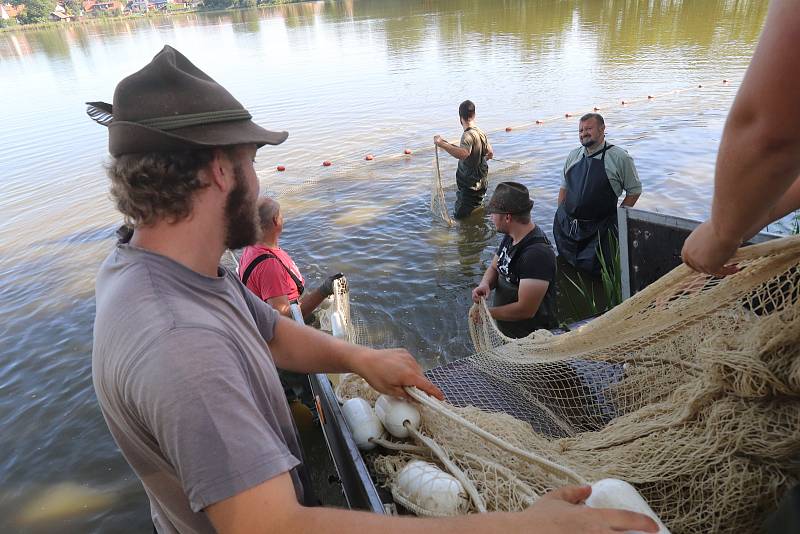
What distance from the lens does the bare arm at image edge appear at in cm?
106

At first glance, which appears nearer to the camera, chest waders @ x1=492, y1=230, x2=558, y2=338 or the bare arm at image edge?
Result: the bare arm at image edge

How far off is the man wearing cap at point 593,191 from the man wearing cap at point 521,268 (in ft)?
6.21

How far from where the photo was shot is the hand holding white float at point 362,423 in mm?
2119

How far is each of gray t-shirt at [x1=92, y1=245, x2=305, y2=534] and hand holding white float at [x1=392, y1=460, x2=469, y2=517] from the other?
67 centimetres

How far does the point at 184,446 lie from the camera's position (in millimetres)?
1116

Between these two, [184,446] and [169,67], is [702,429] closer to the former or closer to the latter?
[184,446]

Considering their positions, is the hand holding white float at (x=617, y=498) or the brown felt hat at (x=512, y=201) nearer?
the hand holding white float at (x=617, y=498)

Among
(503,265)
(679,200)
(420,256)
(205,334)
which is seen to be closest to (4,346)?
(420,256)

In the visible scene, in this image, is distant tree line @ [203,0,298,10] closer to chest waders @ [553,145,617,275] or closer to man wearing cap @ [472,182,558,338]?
chest waders @ [553,145,617,275]

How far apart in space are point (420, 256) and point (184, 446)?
6.92 metres

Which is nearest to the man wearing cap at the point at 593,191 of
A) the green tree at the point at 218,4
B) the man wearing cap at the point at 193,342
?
the man wearing cap at the point at 193,342

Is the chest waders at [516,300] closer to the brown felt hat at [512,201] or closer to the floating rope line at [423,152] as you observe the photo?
the brown felt hat at [512,201]

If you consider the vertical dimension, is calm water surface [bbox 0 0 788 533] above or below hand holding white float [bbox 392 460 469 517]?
below

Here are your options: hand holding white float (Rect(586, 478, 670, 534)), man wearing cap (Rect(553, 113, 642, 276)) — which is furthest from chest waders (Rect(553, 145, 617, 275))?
hand holding white float (Rect(586, 478, 670, 534))
